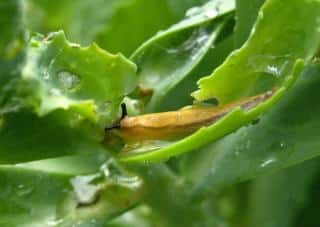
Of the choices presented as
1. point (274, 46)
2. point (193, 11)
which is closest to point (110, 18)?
point (193, 11)

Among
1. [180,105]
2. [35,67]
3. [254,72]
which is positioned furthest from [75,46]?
[180,105]

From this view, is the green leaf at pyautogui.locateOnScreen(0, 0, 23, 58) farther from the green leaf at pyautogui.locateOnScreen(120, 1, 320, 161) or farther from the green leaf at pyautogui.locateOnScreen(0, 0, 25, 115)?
the green leaf at pyautogui.locateOnScreen(120, 1, 320, 161)

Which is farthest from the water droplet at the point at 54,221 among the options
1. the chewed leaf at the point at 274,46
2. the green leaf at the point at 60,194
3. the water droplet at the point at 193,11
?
the water droplet at the point at 193,11

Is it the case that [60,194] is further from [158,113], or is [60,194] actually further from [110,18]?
[110,18]

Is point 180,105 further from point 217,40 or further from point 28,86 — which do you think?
point 28,86

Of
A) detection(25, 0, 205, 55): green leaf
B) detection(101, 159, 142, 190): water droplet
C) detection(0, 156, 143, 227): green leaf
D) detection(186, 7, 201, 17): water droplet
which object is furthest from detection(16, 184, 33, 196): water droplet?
detection(186, 7, 201, 17): water droplet

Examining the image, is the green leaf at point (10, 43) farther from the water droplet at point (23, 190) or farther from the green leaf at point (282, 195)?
the green leaf at point (282, 195)

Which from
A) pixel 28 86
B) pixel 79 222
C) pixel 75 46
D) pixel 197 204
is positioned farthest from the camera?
pixel 197 204
